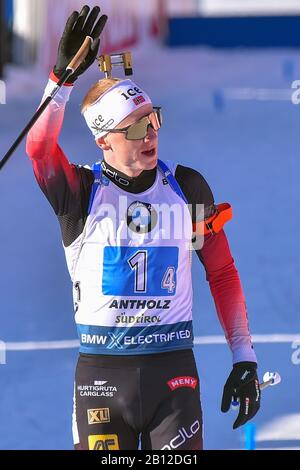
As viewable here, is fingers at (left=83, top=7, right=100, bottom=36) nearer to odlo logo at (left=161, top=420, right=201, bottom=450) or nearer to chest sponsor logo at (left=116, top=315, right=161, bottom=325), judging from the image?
chest sponsor logo at (left=116, top=315, right=161, bottom=325)

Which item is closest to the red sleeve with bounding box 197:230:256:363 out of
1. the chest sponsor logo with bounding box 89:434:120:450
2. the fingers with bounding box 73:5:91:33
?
the chest sponsor logo with bounding box 89:434:120:450

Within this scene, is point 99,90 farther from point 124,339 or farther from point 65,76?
point 124,339

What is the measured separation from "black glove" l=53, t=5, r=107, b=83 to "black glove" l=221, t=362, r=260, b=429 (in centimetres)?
146

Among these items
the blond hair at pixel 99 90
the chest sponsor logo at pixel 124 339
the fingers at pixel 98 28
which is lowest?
the chest sponsor logo at pixel 124 339

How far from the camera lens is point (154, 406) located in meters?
5.47

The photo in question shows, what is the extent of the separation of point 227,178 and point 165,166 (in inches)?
319

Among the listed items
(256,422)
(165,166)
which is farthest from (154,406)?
(256,422)

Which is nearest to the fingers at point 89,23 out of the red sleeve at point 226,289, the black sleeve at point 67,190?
the black sleeve at point 67,190

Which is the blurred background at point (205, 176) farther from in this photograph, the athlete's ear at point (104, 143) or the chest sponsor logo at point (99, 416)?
the athlete's ear at point (104, 143)

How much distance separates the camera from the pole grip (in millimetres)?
5391

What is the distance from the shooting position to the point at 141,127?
563 cm

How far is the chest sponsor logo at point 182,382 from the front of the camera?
5.48 meters

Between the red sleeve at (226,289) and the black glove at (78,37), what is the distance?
38.2 inches

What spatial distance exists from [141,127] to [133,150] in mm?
105
